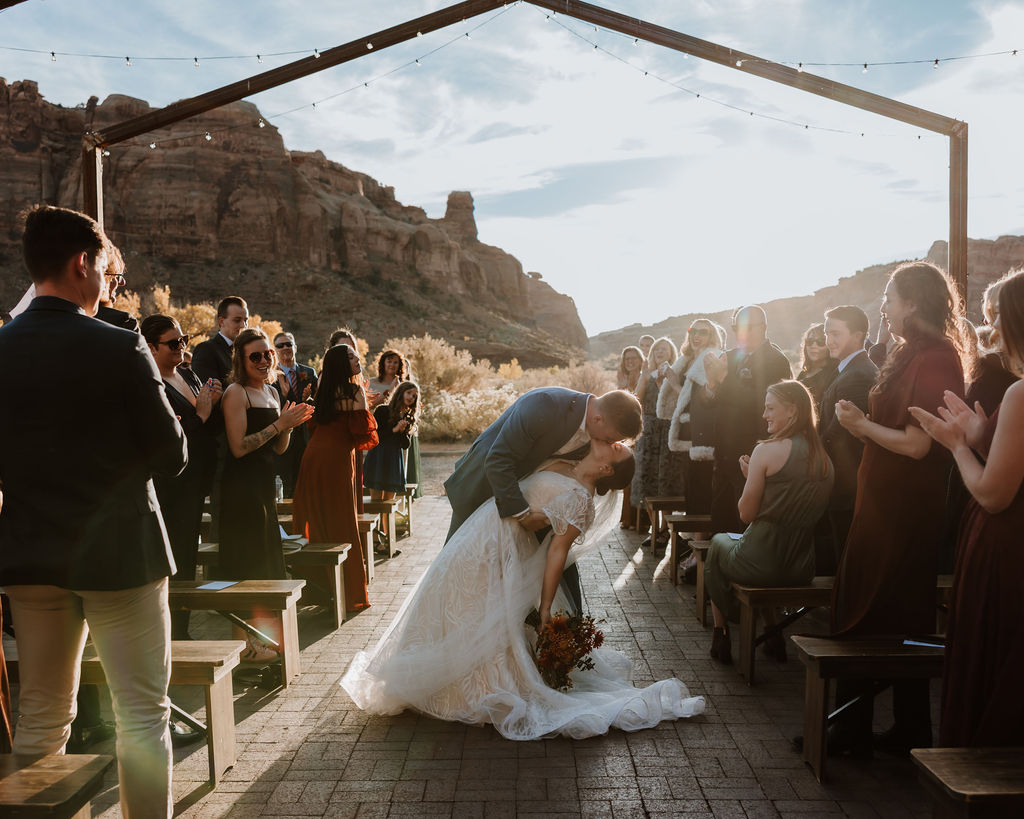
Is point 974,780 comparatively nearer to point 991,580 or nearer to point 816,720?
point 991,580

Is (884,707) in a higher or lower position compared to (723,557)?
lower

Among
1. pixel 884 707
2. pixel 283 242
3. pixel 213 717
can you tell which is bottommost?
pixel 884 707

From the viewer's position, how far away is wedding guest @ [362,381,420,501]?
8.55 m

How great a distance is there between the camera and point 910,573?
362 centimetres

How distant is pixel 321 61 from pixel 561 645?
9603mm

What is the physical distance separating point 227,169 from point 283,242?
8.76 m

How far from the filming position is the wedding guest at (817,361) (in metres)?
6.42

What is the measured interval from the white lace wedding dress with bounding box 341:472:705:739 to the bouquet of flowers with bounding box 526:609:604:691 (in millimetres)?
72

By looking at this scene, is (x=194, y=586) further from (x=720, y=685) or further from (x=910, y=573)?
(x=910, y=573)

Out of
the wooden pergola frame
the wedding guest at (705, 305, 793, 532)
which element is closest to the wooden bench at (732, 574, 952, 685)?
the wedding guest at (705, 305, 793, 532)

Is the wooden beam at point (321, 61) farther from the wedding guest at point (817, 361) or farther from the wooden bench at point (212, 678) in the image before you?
the wooden bench at point (212, 678)

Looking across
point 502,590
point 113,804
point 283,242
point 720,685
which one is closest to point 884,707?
point 720,685

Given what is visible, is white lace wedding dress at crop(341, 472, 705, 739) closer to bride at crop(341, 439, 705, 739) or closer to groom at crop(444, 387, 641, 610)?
bride at crop(341, 439, 705, 739)

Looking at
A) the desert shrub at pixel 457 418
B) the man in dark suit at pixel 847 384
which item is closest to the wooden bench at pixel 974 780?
the man in dark suit at pixel 847 384
